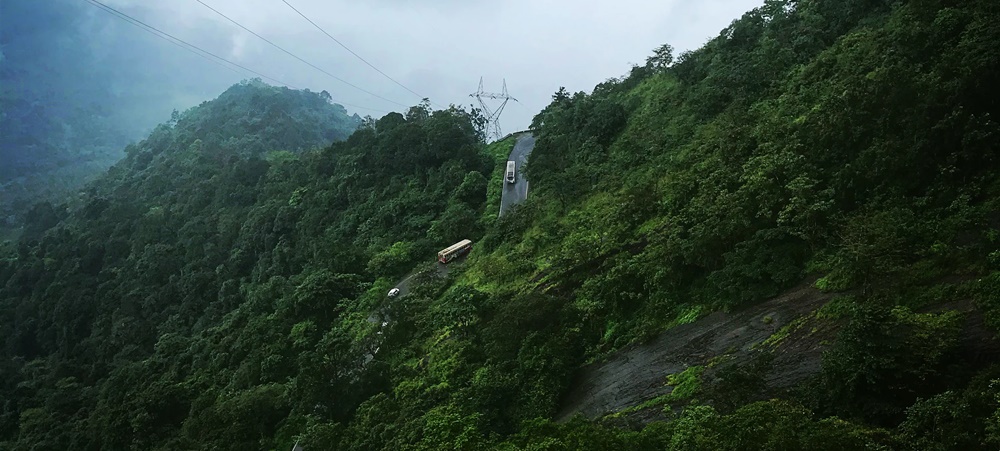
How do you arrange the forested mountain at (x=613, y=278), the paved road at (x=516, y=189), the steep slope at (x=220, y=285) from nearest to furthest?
1. the forested mountain at (x=613, y=278)
2. the steep slope at (x=220, y=285)
3. the paved road at (x=516, y=189)

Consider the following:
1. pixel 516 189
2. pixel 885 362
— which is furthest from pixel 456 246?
pixel 885 362

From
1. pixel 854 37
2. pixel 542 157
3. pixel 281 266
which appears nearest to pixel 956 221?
pixel 854 37

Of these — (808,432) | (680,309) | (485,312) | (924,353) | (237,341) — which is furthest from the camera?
(237,341)

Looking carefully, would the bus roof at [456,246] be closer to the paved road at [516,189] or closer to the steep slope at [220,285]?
the steep slope at [220,285]

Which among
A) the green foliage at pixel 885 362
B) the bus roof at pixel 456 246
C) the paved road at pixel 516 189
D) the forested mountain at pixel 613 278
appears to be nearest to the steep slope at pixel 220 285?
the forested mountain at pixel 613 278

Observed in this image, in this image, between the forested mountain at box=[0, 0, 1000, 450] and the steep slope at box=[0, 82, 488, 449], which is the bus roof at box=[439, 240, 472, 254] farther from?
the steep slope at box=[0, 82, 488, 449]

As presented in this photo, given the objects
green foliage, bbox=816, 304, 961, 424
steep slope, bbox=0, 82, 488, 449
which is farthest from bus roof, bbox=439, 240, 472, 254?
green foliage, bbox=816, 304, 961, 424

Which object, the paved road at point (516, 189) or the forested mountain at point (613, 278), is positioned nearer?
the forested mountain at point (613, 278)

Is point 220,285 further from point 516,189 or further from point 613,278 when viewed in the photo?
point 613,278

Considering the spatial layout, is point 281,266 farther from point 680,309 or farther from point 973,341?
point 973,341
